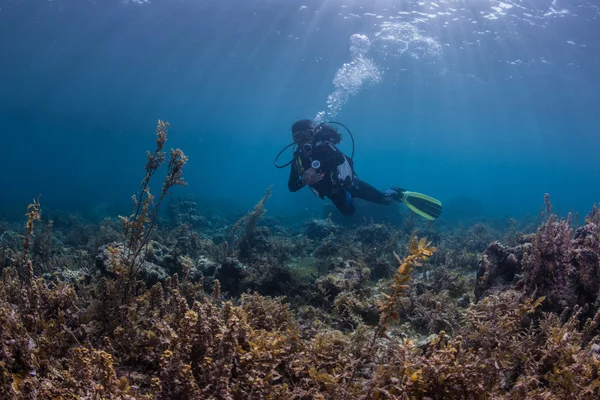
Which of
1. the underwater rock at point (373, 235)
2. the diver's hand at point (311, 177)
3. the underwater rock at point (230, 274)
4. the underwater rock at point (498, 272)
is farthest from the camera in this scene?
the underwater rock at point (373, 235)

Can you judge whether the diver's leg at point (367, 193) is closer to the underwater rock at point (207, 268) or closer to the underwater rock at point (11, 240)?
the underwater rock at point (207, 268)

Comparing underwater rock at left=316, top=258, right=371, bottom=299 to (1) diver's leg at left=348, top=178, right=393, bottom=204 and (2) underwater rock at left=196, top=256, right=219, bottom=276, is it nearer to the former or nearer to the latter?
(2) underwater rock at left=196, top=256, right=219, bottom=276

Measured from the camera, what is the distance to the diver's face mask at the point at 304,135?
→ 9.23m

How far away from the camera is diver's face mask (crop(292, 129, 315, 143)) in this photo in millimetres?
9234

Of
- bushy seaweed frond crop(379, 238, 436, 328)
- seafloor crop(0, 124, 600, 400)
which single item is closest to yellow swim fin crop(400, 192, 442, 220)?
seafloor crop(0, 124, 600, 400)

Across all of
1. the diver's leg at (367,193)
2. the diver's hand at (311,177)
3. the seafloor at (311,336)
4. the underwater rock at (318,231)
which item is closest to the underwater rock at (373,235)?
the underwater rock at (318,231)

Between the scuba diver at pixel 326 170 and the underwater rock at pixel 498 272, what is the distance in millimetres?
3936

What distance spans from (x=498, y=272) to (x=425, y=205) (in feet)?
14.2

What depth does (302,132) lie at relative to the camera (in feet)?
30.3

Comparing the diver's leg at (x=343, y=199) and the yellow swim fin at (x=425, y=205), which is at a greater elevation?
the diver's leg at (x=343, y=199)

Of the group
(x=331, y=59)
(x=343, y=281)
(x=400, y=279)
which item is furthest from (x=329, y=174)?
(x=331, y=59)

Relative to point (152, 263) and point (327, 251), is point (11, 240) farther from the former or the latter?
point (327, 251)

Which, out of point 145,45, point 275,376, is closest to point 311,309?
point 275,376

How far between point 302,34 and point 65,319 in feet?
93.8
